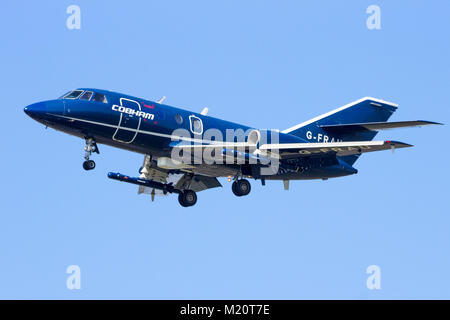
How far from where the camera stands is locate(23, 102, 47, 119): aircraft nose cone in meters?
31.4

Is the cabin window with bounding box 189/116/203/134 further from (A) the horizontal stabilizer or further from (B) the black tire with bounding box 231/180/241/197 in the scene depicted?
(A) the horizontal stabilizer

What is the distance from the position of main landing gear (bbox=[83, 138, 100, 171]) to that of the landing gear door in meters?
0.80

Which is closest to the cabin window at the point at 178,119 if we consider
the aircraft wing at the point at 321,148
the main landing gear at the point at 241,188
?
the aircraft wing at the point at 321,148

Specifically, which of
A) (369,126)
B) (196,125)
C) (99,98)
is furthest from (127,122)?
(369,126)

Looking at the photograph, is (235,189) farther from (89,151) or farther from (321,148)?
(89,151)

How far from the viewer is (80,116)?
1255 inches

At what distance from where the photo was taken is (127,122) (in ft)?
107

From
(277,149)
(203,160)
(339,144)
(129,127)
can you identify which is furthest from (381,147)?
(129,127)

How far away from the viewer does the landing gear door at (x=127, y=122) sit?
32625 millimetres

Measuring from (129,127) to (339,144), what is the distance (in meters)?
8.00

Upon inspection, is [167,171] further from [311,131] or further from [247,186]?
[311,131]

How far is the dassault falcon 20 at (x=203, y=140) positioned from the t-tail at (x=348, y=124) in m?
0.04

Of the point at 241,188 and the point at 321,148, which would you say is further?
the point at 241,188

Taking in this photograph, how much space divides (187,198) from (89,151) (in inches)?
247
